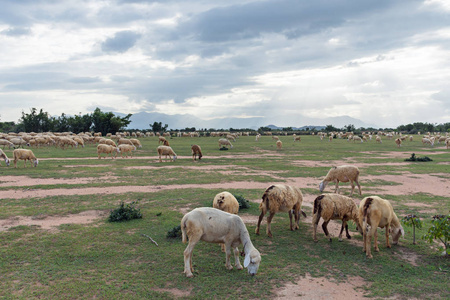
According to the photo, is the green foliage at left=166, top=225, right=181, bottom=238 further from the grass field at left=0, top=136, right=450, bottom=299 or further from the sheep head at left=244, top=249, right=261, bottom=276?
the sheep head at left=244, top=249, right=261, bottom=276

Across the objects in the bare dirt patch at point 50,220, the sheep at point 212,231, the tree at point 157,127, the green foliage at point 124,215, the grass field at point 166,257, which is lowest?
the grass field at point 166,257

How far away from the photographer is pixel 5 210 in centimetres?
1096

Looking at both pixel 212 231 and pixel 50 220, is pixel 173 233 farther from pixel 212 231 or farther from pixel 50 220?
pixel 50 220

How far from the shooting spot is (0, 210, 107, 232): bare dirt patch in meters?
9.38

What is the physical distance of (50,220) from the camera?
9953 millimetres

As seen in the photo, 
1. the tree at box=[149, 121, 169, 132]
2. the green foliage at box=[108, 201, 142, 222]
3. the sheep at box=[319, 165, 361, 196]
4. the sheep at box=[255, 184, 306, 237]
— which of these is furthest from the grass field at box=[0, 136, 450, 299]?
the tree at box=[149, 121, 169, 132]

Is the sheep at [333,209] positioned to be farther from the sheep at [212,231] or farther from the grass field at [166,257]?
the sheep at [212,231]

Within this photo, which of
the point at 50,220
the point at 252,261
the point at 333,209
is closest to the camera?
the point at 252,261

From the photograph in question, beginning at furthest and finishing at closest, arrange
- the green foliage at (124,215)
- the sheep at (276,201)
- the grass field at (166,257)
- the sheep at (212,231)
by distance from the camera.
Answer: the green foliage at (124,215)
the sheep at (276,201)
the sheep at (212,231)
the grass field at (166,257)

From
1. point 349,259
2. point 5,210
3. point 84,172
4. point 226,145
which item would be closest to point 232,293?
point 349,259

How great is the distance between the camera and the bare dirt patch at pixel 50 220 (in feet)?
30.8

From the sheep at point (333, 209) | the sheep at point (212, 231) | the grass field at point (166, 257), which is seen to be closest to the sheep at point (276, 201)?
the grass field at point (166, 257)

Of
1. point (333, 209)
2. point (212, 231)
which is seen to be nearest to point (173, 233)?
point (212, 231)

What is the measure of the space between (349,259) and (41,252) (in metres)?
7.89
